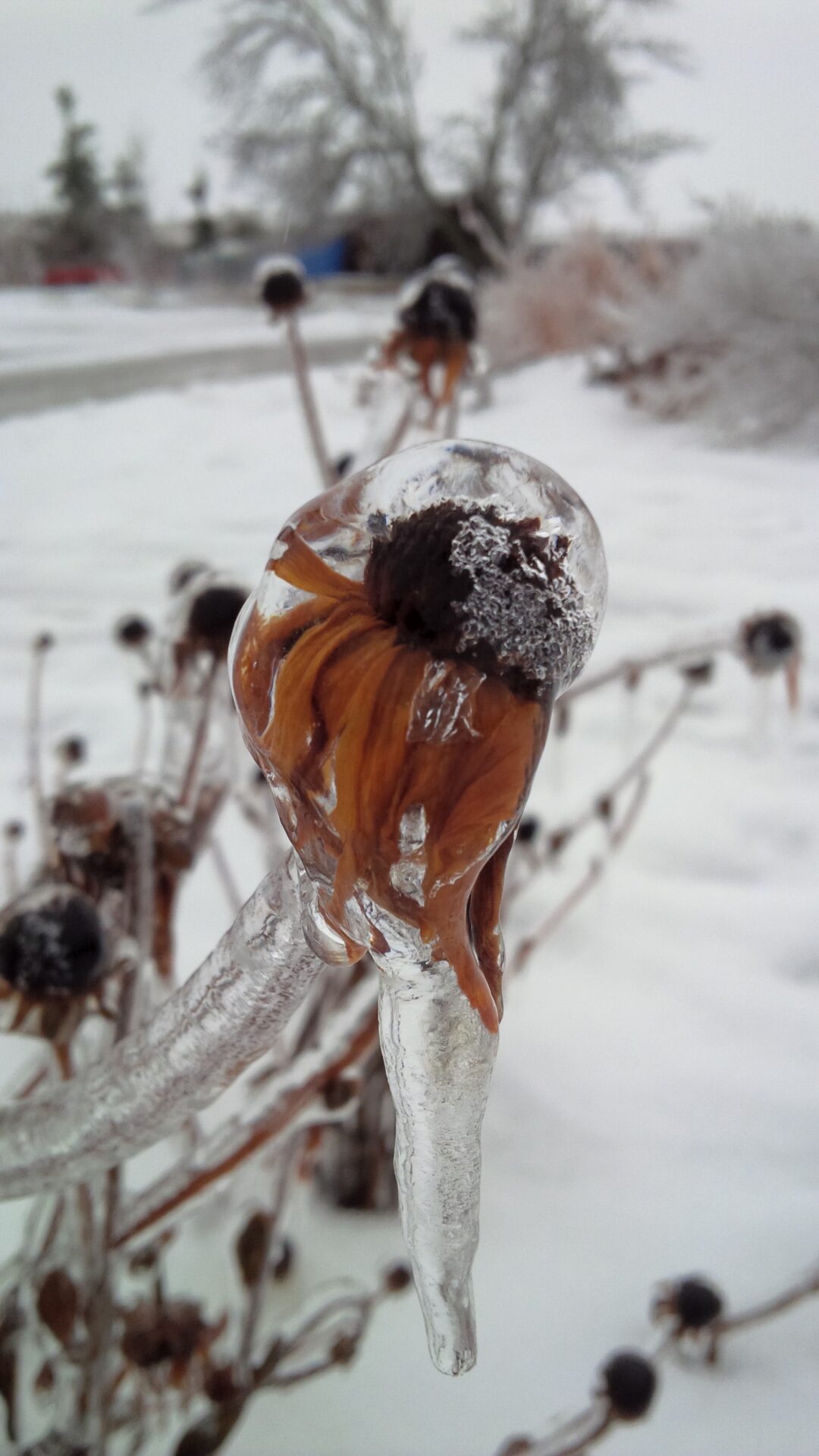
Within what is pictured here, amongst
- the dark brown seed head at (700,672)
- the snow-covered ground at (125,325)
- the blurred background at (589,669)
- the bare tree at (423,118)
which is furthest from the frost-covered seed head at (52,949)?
the bare tree at (423,118)

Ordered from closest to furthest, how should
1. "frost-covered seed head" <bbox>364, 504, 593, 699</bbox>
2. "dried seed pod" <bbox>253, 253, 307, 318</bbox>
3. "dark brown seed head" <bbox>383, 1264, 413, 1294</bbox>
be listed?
1. "frost-covered seed head" <bbox>364, 504, 593, 699</bbox>
2. "dark brown seed head" <bbox>383, 1264, 413, 1294</bbox>
3. "dried seed pod" <bbox>253, 253, 307, 318</bbox>

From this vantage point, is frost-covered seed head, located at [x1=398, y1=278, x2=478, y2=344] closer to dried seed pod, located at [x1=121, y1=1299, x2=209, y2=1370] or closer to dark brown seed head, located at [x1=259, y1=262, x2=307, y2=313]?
dark brown seed head, located at [x1=259, y1=262, x2=307, y2=313]

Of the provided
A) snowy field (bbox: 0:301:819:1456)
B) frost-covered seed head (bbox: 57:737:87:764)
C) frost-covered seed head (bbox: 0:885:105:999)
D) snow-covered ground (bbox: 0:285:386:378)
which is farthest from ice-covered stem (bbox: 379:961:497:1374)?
snow-covered ground (bbox: 0:285:386:378)

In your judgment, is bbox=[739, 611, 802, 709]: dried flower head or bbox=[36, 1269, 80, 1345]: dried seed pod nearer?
bbox=[36, 1269, 80, 1345]: dried seed pod

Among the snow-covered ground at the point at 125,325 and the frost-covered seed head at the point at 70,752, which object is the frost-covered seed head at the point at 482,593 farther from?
the snow-covered ground at the point at 125,325

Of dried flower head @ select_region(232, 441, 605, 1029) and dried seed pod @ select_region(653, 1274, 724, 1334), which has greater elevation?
dried flower head @ select_region(232, 441, 605, 1029)

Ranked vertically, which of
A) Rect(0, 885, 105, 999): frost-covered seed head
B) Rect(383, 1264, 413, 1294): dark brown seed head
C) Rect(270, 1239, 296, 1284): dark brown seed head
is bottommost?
Rect(270, 1239, 296, 1284): dark brown seed head

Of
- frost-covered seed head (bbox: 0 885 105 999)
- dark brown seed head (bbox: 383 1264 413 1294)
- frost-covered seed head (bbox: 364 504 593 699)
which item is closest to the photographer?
frost-covered seed head (bbox: 364 504 593 699)
